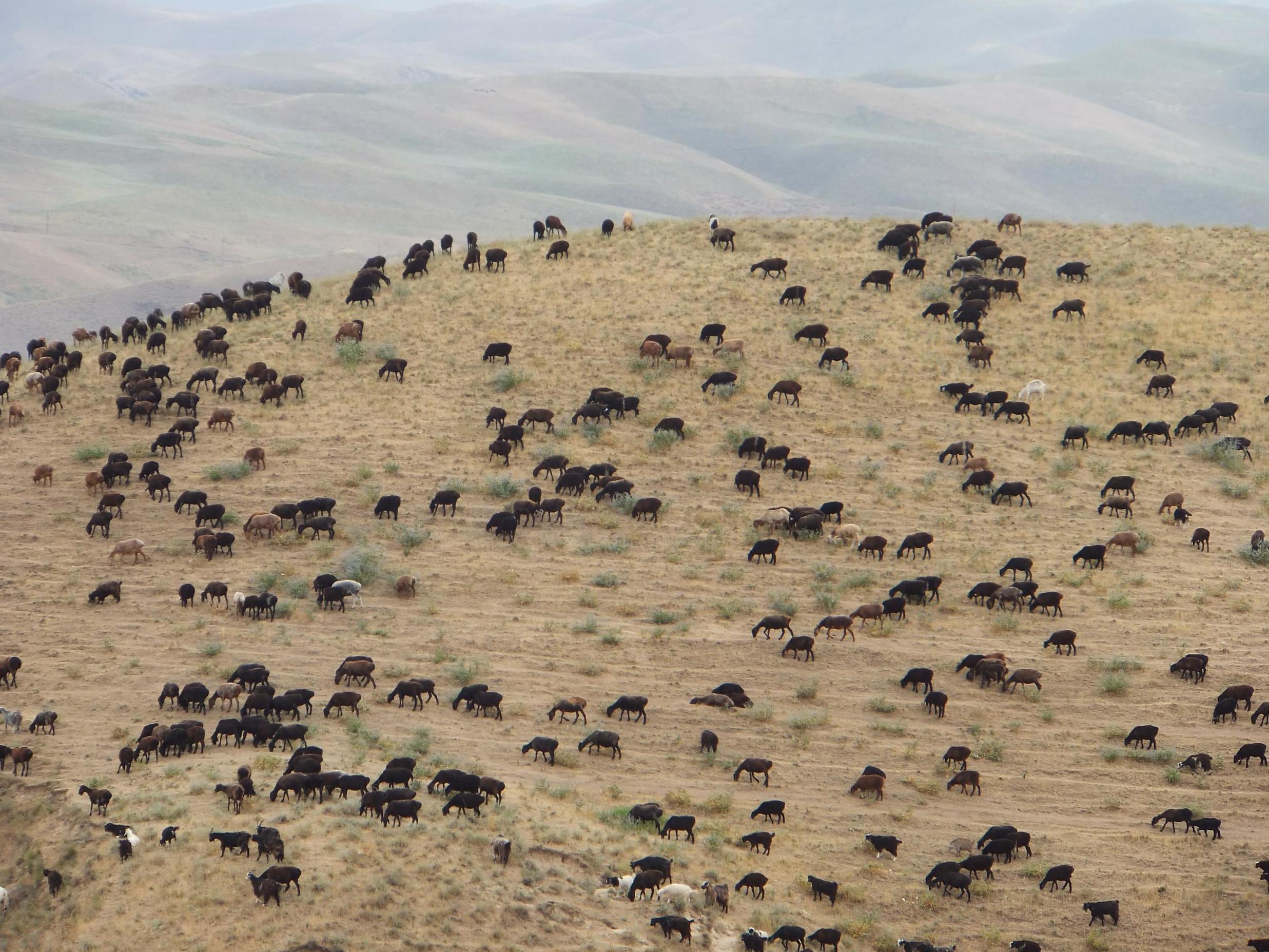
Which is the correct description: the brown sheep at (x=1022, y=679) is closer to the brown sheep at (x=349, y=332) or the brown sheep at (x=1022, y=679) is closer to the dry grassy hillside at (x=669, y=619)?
the dry grassy hillside at (x=669, y=619)

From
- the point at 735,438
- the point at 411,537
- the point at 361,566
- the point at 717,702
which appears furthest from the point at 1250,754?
the point at 411,537

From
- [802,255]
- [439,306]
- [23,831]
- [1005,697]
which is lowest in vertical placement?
[23,831]

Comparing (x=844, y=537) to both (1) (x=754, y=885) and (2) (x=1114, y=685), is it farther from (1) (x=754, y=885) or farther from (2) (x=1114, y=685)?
(1) (x=754, y=885)

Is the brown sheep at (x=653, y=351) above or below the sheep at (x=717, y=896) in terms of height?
above

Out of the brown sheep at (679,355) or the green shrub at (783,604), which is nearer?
the green shrub at (783,604)

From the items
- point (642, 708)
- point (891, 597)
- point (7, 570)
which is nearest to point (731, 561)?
point (891, 597)

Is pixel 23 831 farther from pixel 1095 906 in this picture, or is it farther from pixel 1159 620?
pixel 1159 620

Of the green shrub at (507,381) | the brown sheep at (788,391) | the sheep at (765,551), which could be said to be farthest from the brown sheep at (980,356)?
the sheep at (765,551)
